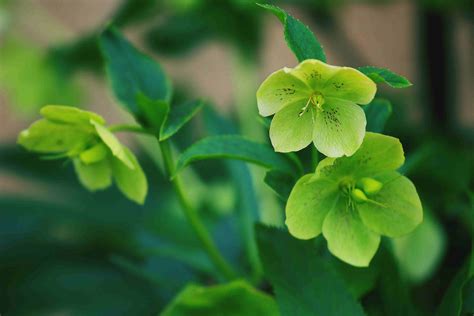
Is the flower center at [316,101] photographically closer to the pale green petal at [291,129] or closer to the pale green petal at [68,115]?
the pale green petal at [291,129]

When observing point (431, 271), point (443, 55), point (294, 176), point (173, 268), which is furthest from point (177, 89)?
point (294, 176)

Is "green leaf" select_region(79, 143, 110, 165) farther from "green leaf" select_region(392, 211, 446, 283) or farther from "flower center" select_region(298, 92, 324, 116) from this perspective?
"green leaf" select_region(392, 211, 446, 283)

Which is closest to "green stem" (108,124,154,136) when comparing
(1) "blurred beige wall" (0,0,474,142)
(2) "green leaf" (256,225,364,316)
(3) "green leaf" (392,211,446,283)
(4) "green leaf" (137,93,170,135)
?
(4) "green leaf" (137,93,170,135)

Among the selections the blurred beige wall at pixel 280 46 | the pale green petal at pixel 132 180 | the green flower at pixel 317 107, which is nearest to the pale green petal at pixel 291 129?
the green flower at pixel 317 107

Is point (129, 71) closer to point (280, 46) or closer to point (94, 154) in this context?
point (94, 154)

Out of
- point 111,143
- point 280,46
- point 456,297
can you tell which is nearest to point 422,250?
point 456,297
